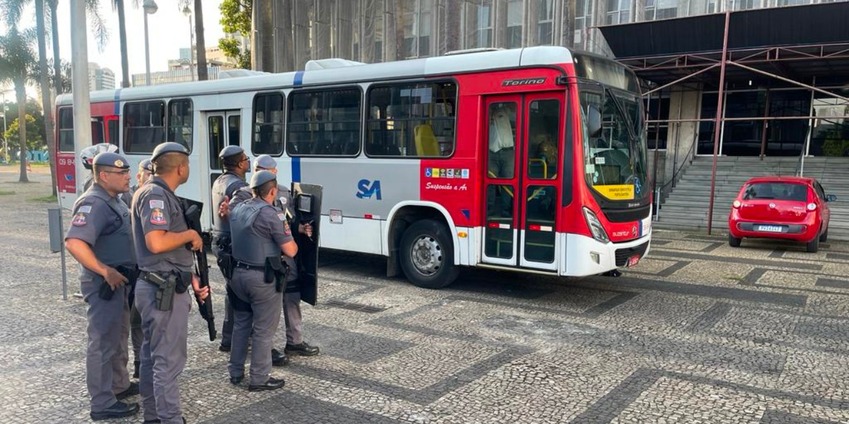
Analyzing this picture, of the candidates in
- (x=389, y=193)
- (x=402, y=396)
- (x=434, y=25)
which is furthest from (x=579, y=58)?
(x=434, y=25)

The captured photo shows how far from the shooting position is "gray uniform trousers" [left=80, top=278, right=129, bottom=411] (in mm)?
3957

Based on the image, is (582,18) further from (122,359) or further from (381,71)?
(122,359)

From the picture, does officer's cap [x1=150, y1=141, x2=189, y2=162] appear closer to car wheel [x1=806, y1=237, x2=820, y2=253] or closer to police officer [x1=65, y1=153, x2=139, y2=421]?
police officer [x1=65, y1=153, x2=139, y2=421]

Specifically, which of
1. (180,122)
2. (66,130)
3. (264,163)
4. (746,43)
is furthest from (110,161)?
(746,43)

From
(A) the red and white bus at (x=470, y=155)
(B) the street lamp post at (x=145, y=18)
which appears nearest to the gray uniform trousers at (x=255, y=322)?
(A) the red and white bus at (x=470, y=155)

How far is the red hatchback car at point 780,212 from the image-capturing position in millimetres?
11828

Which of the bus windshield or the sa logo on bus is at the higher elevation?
the bus windshield

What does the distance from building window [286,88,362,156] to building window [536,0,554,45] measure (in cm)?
1457

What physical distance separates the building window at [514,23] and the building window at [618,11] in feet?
11.7

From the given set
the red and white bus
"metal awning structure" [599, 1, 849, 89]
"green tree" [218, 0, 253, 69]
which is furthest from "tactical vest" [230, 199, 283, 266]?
"green tree" [218, 0, 253, 69]

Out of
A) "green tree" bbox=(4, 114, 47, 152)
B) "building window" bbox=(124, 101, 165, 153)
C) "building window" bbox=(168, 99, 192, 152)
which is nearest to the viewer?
"building window" bbox=(168, 99, 192, 152)

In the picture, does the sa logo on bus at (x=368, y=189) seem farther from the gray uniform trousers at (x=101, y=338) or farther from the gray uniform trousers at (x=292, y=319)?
the gray uniform trousers at (x=101, y=338)

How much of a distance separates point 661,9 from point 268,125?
1508 cm

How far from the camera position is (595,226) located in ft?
23.0
